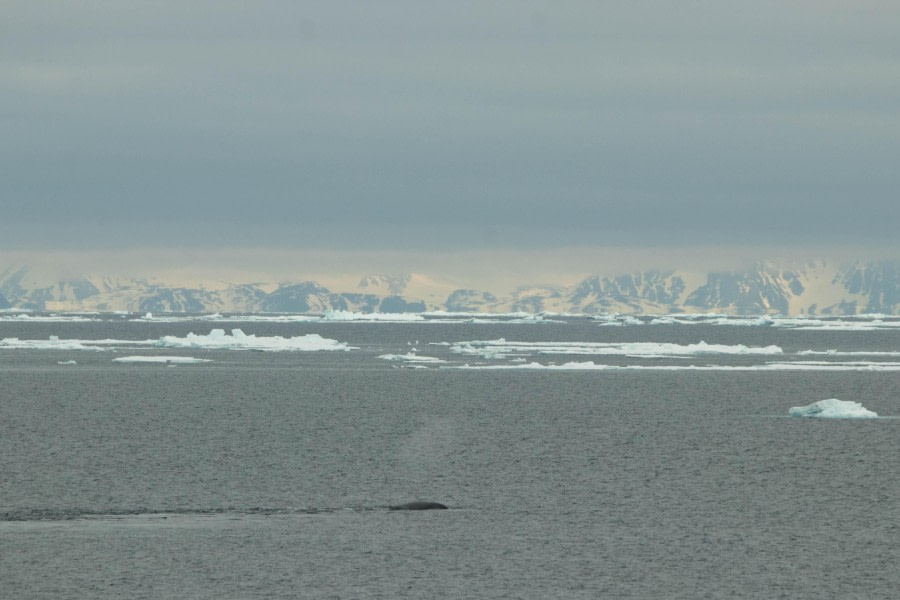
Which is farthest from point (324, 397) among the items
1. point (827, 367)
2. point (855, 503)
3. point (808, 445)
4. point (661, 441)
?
point (827, 367)

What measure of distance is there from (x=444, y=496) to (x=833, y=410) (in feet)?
57.8

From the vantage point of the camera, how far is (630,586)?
1564 cm

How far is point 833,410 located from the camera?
37.5 m

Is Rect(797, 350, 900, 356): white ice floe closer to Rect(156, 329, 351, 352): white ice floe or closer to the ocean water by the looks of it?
Rect(156, 329, 351, 352): white ice floe

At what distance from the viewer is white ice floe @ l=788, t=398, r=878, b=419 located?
37.2 metres

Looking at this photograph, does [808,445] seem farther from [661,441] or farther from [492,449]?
[492,449]

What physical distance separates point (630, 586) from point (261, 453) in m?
16.3

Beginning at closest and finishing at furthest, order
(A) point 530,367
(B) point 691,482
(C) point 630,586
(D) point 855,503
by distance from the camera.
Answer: (C) point 630,586 < (D) point 855,503 < (B) point 691,482 < (A) point 530,367

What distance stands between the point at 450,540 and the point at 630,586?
3556 millimetres

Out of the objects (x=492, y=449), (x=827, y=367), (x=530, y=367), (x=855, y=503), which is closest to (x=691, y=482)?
(x=855, y=503)

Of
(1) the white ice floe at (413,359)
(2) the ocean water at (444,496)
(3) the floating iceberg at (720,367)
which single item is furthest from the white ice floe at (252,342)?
(2) the ocean water at (444,496)

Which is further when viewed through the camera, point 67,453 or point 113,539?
point 67,453

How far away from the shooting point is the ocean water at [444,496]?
16031 millimetres

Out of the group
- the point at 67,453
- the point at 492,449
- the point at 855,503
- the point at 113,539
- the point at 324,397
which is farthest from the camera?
the point at 324,397
